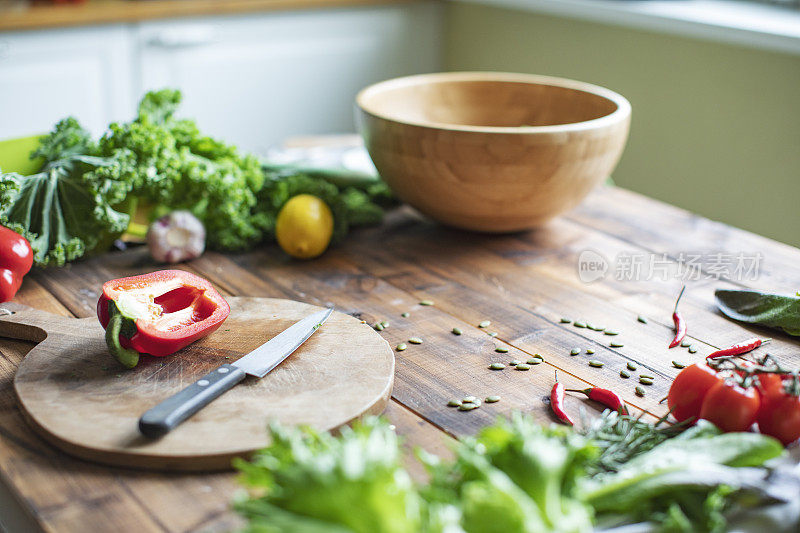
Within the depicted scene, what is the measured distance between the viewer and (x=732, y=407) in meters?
0.84

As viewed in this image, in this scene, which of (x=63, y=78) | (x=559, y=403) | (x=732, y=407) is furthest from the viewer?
(x=63, y=78)

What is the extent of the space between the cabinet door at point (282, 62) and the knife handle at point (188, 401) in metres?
2.33

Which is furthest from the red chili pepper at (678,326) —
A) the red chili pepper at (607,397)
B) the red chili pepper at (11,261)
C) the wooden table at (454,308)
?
the red chili pepper at (11,261)

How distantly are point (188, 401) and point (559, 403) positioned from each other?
43 cm

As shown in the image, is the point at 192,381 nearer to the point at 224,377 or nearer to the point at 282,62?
the point at 224,377

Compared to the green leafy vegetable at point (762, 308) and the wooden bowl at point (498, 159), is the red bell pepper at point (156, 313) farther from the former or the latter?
the green leafy vegetable at point (762, 308)

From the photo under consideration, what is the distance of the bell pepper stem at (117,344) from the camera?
3.15 feet

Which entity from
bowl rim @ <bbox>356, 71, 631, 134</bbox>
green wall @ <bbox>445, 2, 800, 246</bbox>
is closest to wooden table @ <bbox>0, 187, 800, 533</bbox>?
bowl rim @ <bbox>356, 71, 631, 134</bbox>

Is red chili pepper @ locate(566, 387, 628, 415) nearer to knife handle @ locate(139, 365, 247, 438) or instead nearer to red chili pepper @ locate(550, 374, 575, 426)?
red chili pepper @ locate(550, 374, 575, 426)

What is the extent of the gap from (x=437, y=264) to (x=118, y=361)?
0.61 metres

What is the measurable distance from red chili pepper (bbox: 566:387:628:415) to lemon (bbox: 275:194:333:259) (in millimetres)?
606

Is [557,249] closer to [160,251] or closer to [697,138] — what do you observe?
[160,251]

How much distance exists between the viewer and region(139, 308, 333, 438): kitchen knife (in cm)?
84

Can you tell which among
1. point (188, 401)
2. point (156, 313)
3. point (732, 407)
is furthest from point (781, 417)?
point (156, 313)
